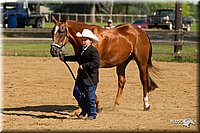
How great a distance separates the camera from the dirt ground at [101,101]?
7.86m

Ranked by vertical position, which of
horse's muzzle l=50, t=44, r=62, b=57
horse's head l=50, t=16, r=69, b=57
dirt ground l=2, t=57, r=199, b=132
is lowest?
dirt ground l=2, t=57, r=199, b=132

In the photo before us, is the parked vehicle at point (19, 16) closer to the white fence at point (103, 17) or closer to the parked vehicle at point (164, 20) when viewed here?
the parked vehicle at point (164, 20)

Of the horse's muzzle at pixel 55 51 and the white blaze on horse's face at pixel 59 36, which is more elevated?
the white blaze on horse's face at pixel 59 36

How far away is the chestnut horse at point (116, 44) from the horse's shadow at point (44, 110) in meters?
1.09

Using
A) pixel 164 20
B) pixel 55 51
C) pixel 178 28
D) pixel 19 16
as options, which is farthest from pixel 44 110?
pixel 164 20

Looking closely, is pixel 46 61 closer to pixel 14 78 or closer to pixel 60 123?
pixel 14 78

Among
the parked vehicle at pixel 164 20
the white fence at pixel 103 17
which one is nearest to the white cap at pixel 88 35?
the parked vehicle at pixel 164 20

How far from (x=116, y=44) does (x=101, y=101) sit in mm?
1715

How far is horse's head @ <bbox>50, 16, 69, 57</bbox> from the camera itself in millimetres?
8336

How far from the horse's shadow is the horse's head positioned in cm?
120

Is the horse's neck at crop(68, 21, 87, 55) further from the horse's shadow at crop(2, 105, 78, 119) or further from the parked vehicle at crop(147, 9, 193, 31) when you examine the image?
the parked vehicle at crop(147, 9, 193, 31)

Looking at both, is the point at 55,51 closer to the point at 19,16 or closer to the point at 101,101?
the point at 101,101

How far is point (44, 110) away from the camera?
9.34 metres

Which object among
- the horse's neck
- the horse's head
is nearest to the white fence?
the horse's neck
